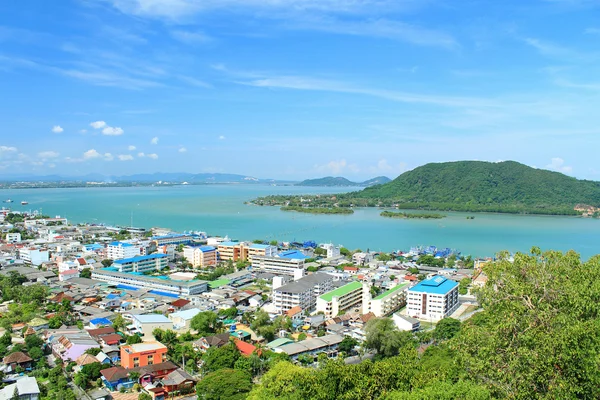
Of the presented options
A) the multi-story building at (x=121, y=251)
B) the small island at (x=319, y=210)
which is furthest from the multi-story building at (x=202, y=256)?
the small island at (x=319, y=210)

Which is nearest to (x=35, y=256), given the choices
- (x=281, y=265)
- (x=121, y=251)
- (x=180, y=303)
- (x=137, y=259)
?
(x=121, y=251)

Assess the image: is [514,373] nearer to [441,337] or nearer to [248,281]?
[441,337]

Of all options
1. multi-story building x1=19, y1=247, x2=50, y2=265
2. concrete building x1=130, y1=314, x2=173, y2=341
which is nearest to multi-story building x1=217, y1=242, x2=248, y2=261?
multi-story building x1=19, y1=247, x2=50, y2=265

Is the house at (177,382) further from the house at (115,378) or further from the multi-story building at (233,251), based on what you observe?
the multi-story building at (233,251)

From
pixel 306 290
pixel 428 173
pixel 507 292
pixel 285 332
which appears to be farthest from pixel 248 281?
pixel 428 173

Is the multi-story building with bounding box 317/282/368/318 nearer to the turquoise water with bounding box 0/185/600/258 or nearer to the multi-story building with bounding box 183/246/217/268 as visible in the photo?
the multi-story building with bounding box 183/246/217/268

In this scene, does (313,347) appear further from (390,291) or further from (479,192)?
(479,192)
